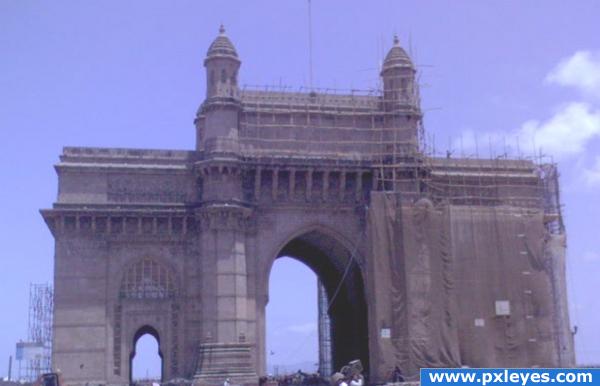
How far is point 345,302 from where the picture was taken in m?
48.6

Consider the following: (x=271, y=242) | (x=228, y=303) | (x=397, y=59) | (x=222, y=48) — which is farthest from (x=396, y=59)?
(x=228, y=303)

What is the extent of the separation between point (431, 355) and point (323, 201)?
9.02 m

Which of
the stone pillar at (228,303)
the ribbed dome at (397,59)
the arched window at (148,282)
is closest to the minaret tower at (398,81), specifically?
the ribbed dome at (397,59)

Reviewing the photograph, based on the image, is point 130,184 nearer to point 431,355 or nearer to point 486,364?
point 431,355

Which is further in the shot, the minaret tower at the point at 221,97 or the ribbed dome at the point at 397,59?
the ribbed dome at the point at 397,59

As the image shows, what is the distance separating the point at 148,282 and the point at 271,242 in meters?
6.15

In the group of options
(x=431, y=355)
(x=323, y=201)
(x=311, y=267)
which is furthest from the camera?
(x=311, y=267)

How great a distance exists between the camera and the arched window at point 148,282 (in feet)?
138

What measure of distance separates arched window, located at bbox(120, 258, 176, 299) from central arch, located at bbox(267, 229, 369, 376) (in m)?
5.40

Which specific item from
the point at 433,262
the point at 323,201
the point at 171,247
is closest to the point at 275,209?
the point at 323,201

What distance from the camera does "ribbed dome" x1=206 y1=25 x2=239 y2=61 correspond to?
43969 mm

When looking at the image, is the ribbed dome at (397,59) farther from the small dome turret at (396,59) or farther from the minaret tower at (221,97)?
the minaret tower at (221,97)

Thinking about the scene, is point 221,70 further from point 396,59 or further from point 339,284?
point 339,284

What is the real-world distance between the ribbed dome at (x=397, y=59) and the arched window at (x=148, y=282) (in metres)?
15.5
